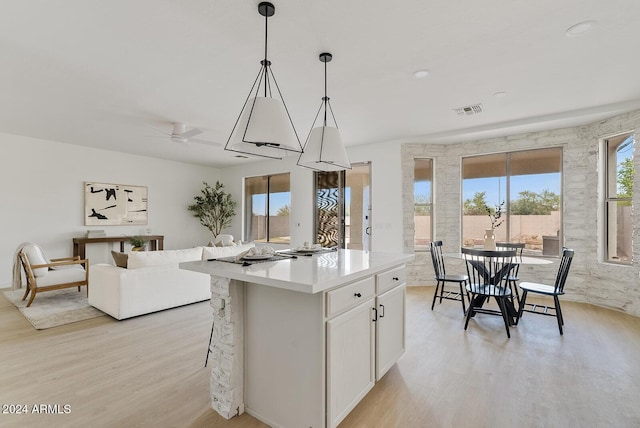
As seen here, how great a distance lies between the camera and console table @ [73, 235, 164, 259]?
6.00 meters

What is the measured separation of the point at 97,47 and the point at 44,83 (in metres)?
1.29

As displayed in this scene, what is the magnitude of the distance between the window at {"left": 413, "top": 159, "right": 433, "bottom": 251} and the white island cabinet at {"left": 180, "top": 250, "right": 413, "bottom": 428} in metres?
3.86

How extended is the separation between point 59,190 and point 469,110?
24.6 feet

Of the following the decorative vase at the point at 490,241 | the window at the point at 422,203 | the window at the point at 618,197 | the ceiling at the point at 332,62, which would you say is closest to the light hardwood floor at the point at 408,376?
the decorative vase at the point at 490,241

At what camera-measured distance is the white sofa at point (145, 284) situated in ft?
12.1

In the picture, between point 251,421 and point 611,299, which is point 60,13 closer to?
point 251,421

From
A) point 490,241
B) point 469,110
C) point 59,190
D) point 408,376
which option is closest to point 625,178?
point 490,241

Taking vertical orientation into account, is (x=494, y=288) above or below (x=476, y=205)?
below

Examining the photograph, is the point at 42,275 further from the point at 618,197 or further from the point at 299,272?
the point at 618,197

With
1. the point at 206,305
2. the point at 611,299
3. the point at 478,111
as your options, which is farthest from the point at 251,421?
the point at 611,299

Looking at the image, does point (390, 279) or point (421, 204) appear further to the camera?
point (421, 204)

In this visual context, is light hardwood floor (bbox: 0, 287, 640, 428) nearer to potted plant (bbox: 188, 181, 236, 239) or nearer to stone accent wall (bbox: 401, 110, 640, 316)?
stone accent wall (bbox: 401, 110, 640, 316)

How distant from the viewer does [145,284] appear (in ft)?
12.6

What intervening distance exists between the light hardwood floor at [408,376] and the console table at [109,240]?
2.46 m
